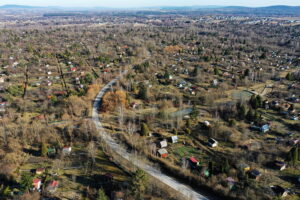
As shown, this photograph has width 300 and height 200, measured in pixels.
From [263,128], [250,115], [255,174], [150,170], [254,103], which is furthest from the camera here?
[254,103]

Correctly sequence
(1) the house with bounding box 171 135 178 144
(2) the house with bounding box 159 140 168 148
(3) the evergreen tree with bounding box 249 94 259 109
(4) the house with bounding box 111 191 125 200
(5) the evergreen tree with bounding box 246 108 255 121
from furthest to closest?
(3) the evergreen tree with bounding box 249 94 259 109 → (5) the evergreen tree with bounding box 246 108 255 121 → (1) the house with bounding box 171 135 178 144 → (2) the house with bounding box 159 140 168 148 → (4) the house with bounding box 111 191 125 200

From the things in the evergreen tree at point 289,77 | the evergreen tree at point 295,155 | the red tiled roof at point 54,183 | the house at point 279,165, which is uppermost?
the evergreen tree at point 289,77

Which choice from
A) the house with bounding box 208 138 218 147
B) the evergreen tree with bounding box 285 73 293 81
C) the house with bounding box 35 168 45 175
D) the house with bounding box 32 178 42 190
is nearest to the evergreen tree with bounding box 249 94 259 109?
the house with bounding box 208 138 218 147

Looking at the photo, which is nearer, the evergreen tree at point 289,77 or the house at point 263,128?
the house at point 263,128

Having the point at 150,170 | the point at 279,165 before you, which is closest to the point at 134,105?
the point at 150,170

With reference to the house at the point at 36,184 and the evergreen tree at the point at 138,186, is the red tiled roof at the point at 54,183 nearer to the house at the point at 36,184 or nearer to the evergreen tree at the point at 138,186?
the house at the point at 36,184

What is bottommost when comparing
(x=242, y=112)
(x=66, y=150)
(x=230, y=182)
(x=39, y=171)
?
(x=230, y=182)

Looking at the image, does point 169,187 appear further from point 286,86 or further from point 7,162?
point 286,86

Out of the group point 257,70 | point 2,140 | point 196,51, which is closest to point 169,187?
point 2,140

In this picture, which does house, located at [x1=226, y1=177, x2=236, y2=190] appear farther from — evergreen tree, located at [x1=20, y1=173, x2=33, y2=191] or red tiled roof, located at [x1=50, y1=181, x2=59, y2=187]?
evergreen tree, located at [x1=20, y1=173, x2=33, y2=191]

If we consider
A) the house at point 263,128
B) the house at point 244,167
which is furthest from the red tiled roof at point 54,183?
the house at point 263,128

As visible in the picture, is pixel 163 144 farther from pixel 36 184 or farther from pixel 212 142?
pixel 36 184
